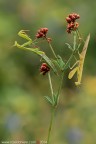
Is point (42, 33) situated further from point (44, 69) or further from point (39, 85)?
point (39, 85)

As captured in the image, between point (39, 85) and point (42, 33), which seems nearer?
point (42, 33)

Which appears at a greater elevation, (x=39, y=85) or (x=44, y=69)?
(x=44, y=69)

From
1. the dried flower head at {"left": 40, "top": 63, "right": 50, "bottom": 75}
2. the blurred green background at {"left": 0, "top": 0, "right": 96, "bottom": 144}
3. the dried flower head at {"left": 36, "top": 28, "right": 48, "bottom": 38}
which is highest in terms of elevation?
the dried flower head at {"left": 36, "top": 28, "right": 48, "bottom": 38}

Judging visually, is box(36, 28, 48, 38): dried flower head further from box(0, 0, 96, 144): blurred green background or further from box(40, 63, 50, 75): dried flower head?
box(0, 0, 96, 144): blurred green background

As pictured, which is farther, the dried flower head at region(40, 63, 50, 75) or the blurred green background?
the blurred green background

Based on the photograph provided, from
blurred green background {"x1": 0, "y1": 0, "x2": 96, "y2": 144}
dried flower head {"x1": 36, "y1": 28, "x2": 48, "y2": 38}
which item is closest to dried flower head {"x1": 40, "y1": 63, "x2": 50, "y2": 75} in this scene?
dried flower head {"x1": 36, "y1": 28, "x2": 48, "y2": 38}

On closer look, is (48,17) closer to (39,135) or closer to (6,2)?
(6,2)

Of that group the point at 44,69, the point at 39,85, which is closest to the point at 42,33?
the point at 44,69

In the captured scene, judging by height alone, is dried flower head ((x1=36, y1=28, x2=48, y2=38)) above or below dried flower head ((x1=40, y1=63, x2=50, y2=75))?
above

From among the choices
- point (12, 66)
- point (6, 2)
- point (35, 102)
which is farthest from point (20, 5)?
point (35, 102)
